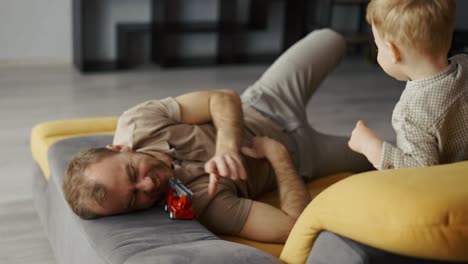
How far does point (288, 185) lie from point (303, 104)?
20.9 inches

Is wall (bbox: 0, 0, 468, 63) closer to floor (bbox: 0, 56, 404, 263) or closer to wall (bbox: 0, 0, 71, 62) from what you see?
wall (bbox: 0, 0, 71, 62)

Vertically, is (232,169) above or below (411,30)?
below

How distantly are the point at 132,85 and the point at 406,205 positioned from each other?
352 centimetres

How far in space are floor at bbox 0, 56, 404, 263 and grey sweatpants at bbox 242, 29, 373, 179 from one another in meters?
1.02

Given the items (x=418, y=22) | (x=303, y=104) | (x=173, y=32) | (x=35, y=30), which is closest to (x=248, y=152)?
(x=303, y=104)

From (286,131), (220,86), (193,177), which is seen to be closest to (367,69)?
(220,86)

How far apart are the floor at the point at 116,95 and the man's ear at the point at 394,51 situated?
5.75 ft

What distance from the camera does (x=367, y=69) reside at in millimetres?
5410

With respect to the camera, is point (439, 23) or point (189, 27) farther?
point (189, 27)

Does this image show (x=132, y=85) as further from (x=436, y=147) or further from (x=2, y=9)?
(x=436, y=147)

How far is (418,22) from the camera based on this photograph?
58.9 inches

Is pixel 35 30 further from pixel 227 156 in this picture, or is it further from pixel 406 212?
pixel 406 212

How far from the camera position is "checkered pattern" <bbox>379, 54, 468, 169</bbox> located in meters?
1.57

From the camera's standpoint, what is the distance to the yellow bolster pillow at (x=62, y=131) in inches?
98.9
